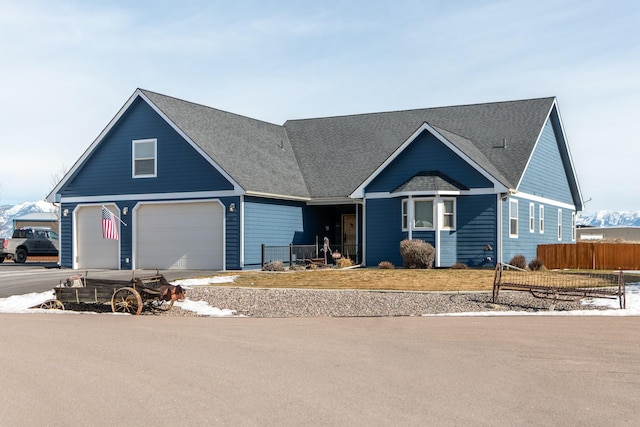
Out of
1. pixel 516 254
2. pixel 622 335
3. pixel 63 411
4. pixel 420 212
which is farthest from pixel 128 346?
pixel 516 254

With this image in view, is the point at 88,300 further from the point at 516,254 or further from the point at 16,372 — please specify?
the point at 516,254

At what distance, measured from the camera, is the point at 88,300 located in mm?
18438

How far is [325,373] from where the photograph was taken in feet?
33.4

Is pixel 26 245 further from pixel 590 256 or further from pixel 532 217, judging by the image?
pixel 590 256

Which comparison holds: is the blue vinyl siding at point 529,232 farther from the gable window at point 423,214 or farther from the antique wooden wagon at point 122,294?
the antique wooden wagon at point 122,294

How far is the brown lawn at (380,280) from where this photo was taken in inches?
870

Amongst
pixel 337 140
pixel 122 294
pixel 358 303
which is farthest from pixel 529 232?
pixel 122 294

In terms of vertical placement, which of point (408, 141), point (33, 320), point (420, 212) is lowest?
point (33, 320)

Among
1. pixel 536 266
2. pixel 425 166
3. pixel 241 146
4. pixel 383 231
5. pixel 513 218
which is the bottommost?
pixel 536 266

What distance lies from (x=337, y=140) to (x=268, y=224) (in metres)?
7.81

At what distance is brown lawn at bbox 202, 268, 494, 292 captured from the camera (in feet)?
72.5

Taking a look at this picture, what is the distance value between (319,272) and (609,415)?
1940 centimetres

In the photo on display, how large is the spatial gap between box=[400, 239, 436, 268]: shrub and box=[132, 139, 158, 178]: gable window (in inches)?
442

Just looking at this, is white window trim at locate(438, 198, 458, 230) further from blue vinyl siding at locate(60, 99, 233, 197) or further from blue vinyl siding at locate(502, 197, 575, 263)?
blue vinyl siding at locate(60, 99, 233, 197)
